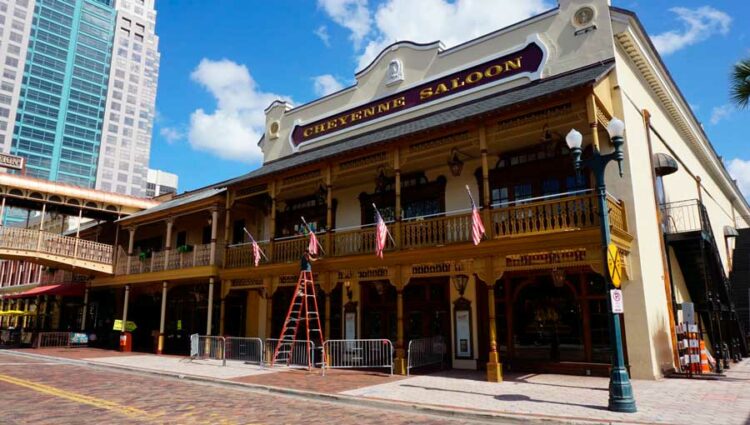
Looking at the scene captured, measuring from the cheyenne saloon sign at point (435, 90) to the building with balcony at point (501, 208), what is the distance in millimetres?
65

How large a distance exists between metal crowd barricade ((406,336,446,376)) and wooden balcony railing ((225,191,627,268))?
10.4ft

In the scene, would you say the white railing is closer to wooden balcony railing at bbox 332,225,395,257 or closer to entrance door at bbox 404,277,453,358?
wooden balcony railing at bbox 332,225,395,257

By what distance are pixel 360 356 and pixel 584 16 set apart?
12.8m

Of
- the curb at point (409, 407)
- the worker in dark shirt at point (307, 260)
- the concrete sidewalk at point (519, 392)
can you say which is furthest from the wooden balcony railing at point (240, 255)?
the curb at point (409, 407)

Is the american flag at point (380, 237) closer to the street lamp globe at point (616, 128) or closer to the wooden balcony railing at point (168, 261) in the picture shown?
the street lamp globe at point (616, 128)

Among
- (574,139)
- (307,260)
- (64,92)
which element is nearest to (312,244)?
(307,260)

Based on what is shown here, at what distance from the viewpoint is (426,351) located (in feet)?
50.5

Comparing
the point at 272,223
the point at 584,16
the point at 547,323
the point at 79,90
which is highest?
the point at 79,90

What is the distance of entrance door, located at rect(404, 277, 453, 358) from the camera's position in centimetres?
1625

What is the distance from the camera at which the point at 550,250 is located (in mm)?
12078

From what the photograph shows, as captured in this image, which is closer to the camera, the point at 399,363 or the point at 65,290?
the point at 399,363

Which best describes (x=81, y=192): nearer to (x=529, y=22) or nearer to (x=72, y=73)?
(x=529, y=22)

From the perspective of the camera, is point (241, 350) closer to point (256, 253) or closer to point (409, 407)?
point (256, 253)

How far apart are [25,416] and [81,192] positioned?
65.9 feet
